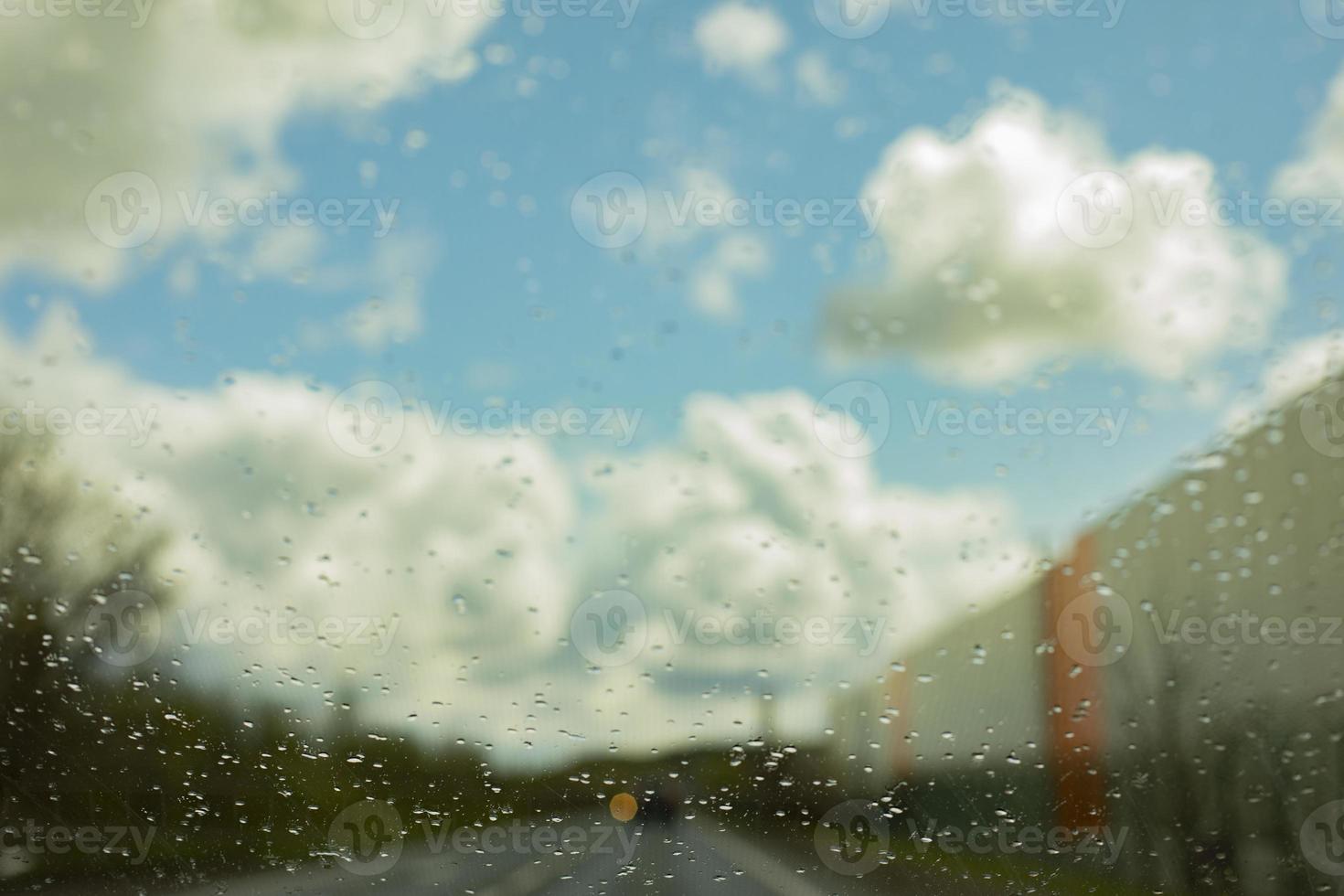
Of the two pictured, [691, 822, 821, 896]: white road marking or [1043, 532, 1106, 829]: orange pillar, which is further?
[691, 822, 821, 896]: white road marking

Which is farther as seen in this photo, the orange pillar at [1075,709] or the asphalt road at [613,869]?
the asphalt road at [613,869]

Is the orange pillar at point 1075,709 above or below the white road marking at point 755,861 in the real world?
above

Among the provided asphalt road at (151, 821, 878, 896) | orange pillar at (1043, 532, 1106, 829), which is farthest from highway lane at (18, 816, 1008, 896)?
orange pillar at (1043, 532, 1106, 829)

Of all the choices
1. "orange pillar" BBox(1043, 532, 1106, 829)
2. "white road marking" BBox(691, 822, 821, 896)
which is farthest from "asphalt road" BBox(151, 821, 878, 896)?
"orange pillar" BBox(1043, 532, 1106, 829)

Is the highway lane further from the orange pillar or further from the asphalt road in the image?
the orange pillar

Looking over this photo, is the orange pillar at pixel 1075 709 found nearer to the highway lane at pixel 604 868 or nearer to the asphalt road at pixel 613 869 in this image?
the highway lane at pixel 604 868

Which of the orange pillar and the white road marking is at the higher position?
the orange pillar

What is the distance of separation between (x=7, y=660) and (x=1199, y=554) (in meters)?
3.72

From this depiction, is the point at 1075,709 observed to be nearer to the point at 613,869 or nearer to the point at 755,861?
the point at 755,861

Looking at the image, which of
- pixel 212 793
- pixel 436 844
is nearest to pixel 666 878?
pixel 436 844

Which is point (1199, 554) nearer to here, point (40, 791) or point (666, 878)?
point (666, 878)

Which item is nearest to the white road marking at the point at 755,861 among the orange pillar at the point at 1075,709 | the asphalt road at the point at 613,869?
the asphalt road at the point at 613,869

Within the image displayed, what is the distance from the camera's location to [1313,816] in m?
3.31

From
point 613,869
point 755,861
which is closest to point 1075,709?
point 755,861
